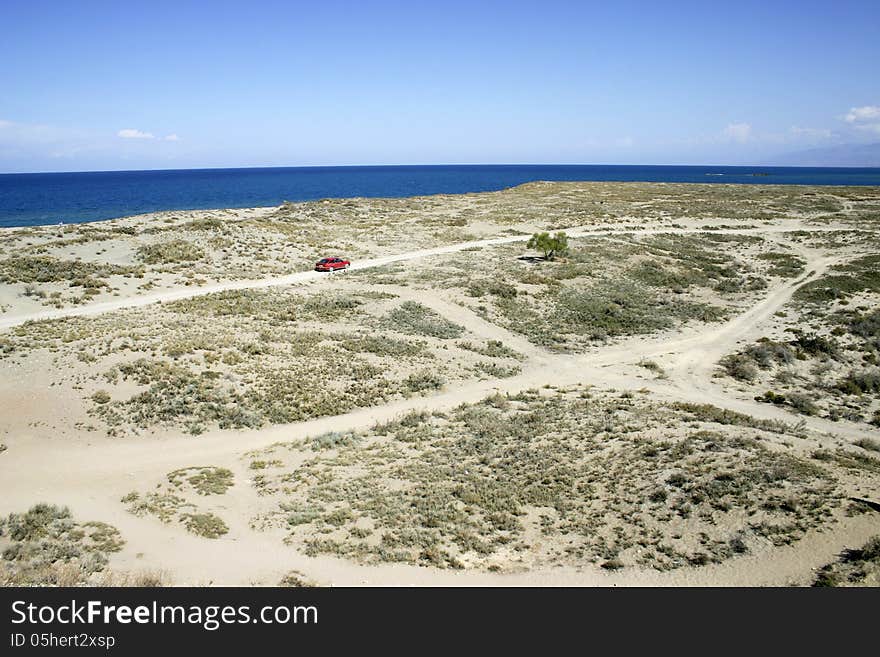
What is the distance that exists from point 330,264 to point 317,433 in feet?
99.2

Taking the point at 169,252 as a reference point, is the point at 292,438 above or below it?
below

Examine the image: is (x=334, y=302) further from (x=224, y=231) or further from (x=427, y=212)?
(x=427, y=212)

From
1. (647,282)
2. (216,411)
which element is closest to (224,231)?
(216,411)

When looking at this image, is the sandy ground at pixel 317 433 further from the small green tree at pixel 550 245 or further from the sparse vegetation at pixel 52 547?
the small green tree at pixel 550 245

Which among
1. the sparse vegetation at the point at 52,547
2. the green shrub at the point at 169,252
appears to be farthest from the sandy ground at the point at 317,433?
the green shrub at the point at 169,252

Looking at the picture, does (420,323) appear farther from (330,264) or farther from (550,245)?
(550,245)

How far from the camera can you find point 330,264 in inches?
1983

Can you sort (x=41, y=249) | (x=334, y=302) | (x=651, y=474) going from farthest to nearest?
(x=41, y=249)
(x=334, y=302)
(x=651, y=474)

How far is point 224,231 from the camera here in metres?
58.1

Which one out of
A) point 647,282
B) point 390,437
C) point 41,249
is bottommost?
point 390,437

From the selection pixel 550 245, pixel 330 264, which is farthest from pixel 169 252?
pixel 550 245

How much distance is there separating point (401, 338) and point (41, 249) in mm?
36843

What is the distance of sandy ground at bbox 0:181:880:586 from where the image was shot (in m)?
13.0

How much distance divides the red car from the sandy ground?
1385cm
